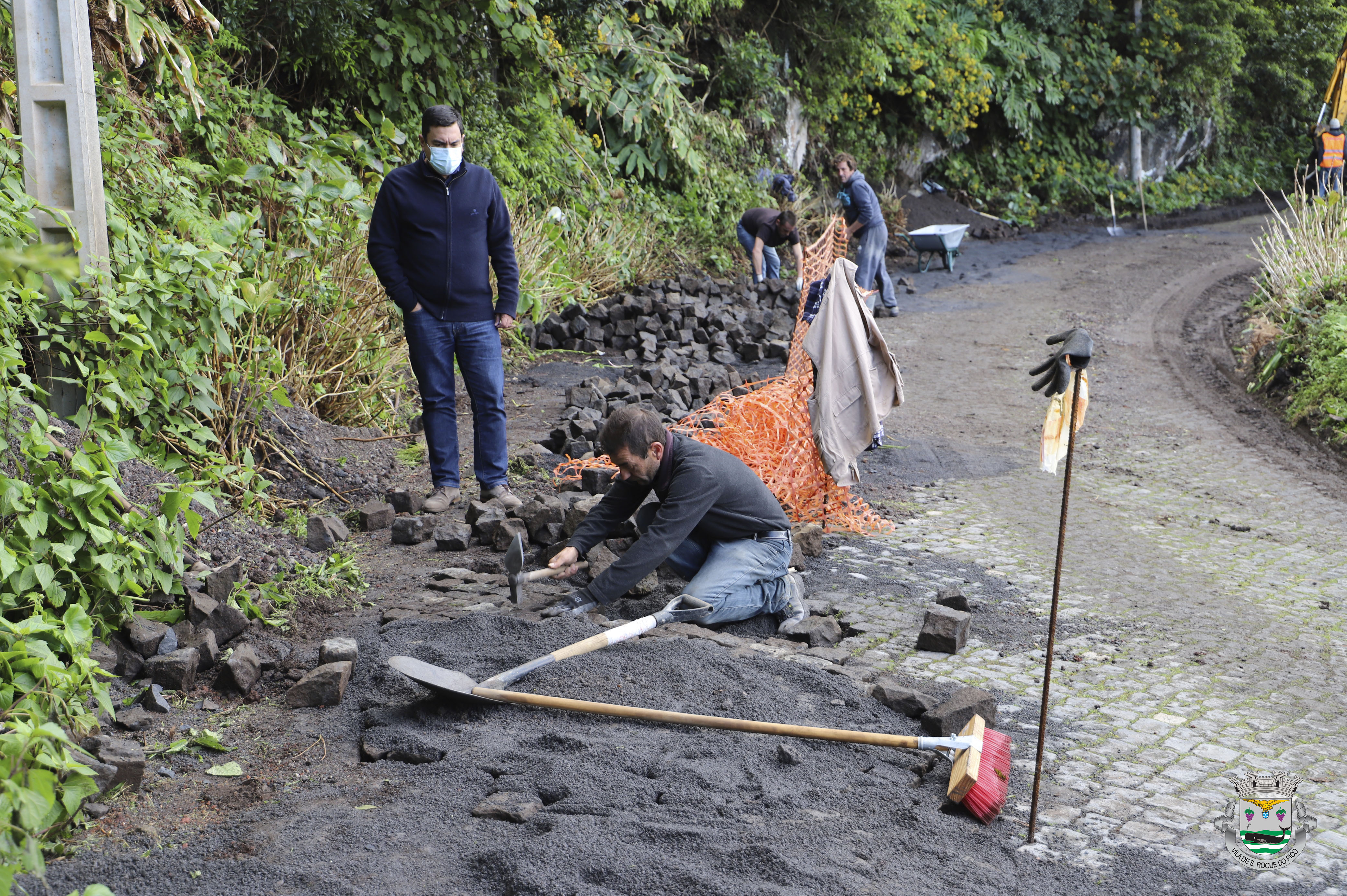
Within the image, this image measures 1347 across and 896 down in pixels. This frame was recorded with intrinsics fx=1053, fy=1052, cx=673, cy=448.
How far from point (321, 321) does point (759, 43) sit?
43.4ft

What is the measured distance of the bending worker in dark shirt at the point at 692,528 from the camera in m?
4.84

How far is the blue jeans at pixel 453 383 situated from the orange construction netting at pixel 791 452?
605 millimetres

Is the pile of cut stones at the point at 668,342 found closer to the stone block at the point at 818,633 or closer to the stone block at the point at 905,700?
the stone block at the point at 818,633

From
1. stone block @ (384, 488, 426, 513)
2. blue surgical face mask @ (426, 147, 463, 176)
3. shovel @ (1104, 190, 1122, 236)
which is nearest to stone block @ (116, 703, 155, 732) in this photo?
stone block @ (384, 488, 426, 513)

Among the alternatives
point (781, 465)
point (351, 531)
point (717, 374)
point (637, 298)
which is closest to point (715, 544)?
point (781, 465)

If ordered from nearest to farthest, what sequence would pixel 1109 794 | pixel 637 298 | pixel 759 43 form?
pixel 1109 794 < pixel 637 298 < pixel 759 43

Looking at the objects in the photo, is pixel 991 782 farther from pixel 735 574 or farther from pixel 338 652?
pixel 338 652

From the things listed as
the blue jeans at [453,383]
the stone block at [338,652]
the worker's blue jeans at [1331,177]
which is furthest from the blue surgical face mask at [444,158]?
the worker's blue jeans at [1331,177]

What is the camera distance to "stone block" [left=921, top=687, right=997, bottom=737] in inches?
157

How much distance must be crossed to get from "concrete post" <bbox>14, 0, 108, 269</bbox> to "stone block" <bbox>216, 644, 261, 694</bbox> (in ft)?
7.07

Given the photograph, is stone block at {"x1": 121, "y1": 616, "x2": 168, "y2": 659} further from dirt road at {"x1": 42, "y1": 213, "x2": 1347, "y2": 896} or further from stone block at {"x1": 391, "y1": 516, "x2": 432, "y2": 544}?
stone block at {"x1": 391, "y1": 516, "x2": 432, "y2": 544}

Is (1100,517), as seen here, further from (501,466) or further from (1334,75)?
(1334,75)

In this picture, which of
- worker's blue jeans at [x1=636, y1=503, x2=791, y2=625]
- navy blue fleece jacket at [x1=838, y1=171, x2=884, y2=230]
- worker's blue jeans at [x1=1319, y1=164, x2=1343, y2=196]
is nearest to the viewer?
worker's blue jeans at [x1=636, y1=503, x2=791, y2=625]

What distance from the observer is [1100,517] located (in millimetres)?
7129
